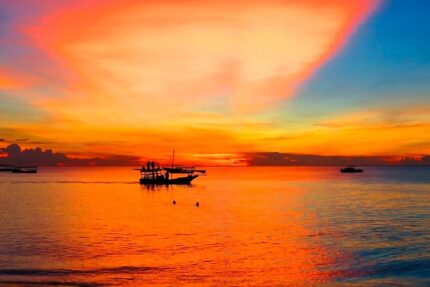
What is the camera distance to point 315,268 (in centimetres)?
3597

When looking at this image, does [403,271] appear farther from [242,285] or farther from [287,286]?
[242,285]

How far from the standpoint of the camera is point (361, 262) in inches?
1484

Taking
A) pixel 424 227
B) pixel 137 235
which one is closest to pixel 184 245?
pixel 137 235

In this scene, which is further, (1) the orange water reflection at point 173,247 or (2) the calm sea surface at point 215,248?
(1) the orange water reflection at point 173,247

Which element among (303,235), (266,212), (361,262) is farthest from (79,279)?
(266,212)

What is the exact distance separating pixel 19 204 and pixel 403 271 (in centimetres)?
7720

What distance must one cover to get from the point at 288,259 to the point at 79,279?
17.7 metres

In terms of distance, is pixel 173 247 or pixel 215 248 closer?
pixel 215 248

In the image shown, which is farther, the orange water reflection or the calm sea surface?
the orange water reflection

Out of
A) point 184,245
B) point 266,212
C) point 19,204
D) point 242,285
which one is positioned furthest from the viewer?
point 19,204

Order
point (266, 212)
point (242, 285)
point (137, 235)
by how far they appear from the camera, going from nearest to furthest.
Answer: point (242, 285) → point (137, 235) → point (266, 212)

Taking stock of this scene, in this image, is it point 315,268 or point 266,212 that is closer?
point 315,268

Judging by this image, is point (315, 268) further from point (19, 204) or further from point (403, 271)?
point (19, 204)

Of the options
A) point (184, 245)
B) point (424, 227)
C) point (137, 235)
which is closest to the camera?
point (184, 245)
